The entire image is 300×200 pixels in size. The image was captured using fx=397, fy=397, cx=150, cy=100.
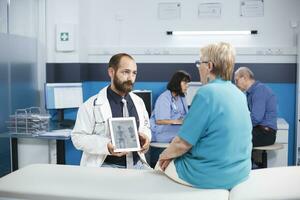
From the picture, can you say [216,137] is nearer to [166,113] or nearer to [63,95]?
[166,113]

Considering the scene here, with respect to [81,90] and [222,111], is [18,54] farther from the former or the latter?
[222,111]

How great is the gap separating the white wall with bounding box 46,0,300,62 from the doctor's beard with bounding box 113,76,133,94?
291 centimetres

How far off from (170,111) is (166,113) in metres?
0.08

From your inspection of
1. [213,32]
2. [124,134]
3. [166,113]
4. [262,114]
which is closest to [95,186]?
[124,134]

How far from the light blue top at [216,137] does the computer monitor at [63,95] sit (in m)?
3.23

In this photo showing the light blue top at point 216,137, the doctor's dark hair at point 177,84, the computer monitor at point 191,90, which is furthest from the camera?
the computer monitor at point 191,90

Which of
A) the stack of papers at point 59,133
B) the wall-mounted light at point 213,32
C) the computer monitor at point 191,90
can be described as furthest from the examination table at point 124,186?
the wall-mounted light at point 213,32

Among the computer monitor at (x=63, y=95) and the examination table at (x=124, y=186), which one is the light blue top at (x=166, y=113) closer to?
the computer monitor at (x=63, y=95)

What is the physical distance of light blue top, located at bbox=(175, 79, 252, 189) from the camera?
1698 mm

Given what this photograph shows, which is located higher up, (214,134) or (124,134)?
(214,134)

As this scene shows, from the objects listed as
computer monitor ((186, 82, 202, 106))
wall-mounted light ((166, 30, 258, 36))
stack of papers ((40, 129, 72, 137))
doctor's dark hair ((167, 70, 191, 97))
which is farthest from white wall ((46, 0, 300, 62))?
stack of papers ((40, 129, 72, 137))

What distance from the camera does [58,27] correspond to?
5105mm

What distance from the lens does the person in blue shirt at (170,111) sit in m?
4.39

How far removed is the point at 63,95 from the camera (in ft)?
16.2
